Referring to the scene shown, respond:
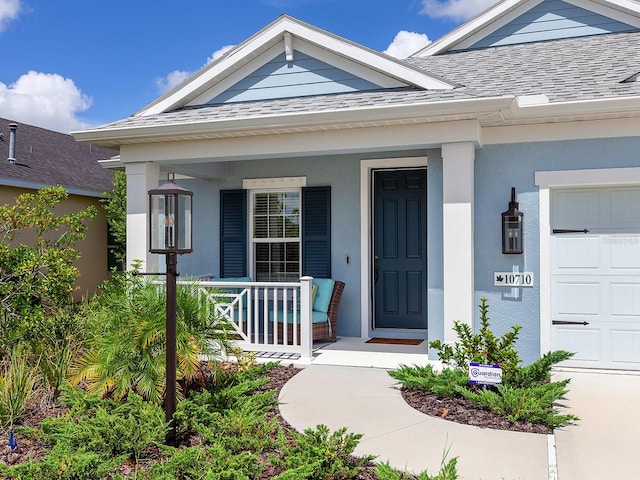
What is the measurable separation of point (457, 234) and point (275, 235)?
11.6 feet

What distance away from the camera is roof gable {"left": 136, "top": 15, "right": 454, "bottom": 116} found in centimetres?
702

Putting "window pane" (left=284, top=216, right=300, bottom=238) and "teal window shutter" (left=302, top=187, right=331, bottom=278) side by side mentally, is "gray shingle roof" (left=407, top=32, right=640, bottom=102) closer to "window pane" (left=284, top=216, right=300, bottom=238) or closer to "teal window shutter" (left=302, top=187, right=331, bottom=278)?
"teal window shutter" (left=302, top=187, right=331, bottom=278)

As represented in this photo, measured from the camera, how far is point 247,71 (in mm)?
7645

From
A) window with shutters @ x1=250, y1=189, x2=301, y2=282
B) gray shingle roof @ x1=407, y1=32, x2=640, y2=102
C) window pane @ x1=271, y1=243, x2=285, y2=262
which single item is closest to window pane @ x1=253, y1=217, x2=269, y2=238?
window with shutters @ x1=250, y1=189, x2=301, y2=282

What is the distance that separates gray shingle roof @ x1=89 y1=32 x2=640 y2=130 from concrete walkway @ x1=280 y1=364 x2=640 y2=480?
310 centimetres

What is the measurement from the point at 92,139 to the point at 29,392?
143 inches

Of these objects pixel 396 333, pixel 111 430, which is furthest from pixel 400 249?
pixel 111 430

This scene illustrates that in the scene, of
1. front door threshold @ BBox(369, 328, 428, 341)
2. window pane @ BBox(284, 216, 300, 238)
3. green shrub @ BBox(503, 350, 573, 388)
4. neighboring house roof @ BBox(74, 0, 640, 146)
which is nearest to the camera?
green shrub @ BBox(503, 350, 573, 388)

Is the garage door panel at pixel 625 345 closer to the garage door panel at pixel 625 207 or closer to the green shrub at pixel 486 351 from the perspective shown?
the garage door panel at pixel 625 207

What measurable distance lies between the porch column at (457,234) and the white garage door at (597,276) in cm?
114

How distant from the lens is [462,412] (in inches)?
188

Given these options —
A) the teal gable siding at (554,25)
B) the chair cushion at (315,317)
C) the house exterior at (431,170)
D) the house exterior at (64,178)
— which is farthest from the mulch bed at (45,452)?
the house exterior at (64,178)

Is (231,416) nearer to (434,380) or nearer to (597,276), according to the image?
(434,380)

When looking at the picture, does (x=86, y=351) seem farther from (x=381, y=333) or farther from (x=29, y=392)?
(x=381, y=333)
